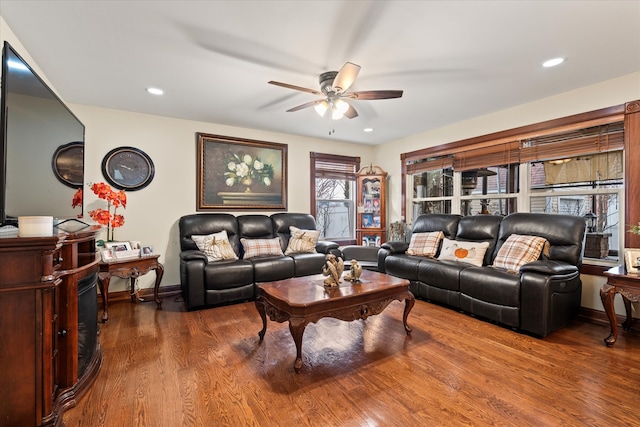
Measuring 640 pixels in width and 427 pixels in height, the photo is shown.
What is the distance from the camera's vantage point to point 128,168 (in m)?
3.90

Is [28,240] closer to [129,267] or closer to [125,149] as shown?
[129,267]

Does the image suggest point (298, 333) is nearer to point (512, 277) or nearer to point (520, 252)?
point (512, 277)

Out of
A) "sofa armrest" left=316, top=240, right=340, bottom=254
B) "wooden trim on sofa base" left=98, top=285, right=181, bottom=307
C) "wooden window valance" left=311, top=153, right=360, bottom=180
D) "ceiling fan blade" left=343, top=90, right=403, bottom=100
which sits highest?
"ceiling fan blade" left=343, top=90, right=403, bottom=100

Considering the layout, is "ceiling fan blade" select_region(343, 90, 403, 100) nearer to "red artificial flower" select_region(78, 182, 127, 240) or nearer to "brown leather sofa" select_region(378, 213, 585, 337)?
"brown leather sofa" select_region(378, 213, 585, 337)

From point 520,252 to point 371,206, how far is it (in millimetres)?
2725

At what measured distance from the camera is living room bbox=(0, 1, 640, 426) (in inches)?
123

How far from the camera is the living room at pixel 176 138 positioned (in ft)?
10.3

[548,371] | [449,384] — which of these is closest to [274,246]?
[449,384]

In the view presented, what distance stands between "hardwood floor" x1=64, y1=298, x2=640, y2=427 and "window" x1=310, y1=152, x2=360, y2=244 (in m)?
2.82

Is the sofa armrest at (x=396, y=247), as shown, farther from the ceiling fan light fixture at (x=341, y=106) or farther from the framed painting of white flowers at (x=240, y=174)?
the ceiling fan light fixture at (x=341, y=106)

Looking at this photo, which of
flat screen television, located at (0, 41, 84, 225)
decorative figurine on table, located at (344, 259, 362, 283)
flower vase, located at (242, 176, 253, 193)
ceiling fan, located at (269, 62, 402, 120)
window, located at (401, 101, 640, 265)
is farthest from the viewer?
flower vase, located at (242, 176, 253, 193)

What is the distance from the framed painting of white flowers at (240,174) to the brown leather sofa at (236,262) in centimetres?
30

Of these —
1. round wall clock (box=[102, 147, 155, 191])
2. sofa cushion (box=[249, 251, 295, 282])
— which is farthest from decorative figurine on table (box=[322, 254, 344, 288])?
round wall clock (box=[102, 147, 155, 191])

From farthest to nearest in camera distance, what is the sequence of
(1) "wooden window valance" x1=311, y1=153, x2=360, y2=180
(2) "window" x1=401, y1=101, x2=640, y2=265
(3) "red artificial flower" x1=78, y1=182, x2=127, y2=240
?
(1) "wooden window valance" x1=311, y1=153, x2=360, y2=180 → (3) "red artificial flower" x1=78, y1=182, x2=127, y2=240 → (2) "window" x1=401, y1=101, x2=640, y2=265
